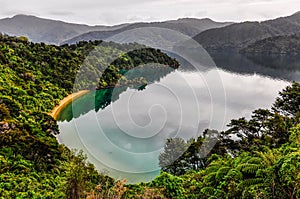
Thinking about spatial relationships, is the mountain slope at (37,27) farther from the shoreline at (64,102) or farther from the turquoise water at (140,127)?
the turquoise water at (140,127)

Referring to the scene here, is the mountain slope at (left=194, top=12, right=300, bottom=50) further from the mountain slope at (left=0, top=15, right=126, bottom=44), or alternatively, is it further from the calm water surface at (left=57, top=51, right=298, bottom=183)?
the mountain slope at (left=0, top=15, right=126, bottom=44)

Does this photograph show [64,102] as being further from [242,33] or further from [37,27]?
[37,27]

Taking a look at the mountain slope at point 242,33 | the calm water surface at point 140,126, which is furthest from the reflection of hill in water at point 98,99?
the mountain slope at point 242,33

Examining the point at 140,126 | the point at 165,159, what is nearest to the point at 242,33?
the point at 140,126

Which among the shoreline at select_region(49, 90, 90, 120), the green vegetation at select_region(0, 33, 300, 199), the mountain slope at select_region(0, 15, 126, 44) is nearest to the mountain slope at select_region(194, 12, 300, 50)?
the shoreline at select_region(49, 90, 90, 120)

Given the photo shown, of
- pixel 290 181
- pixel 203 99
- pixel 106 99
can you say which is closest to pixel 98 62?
pixel 106 99
